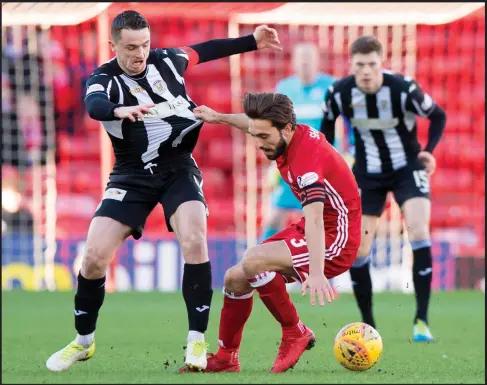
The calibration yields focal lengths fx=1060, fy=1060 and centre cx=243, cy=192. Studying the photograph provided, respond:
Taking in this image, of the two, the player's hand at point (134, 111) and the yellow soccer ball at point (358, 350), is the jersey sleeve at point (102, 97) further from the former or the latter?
the yellow soccer ball at point (358, 350)

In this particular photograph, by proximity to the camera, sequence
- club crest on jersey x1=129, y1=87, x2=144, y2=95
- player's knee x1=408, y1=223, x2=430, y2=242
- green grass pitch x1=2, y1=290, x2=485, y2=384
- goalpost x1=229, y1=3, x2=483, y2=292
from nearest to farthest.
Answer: green grass pitch x1=2, y1=290, x2=485, y2=384 → club crest on jersey x1=129, y1=87, x2=144, y2=95 → player's knee x1=408, y1=223, x2=430, y2=242 → goalpost x1=229, y1=3, x2=483, y2=292

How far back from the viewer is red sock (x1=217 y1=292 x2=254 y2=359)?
5.57m

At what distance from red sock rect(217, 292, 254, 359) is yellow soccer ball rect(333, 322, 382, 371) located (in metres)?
0.52

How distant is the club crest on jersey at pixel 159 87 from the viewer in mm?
5879

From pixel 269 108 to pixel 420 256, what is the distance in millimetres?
3023

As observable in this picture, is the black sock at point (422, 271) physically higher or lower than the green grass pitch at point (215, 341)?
higher

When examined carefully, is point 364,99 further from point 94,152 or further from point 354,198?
point 94,152

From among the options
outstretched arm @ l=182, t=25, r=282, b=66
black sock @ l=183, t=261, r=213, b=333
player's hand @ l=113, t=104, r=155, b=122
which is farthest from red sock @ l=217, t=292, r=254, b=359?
outstretched arm @ l=182, t=25, r=282, b=66

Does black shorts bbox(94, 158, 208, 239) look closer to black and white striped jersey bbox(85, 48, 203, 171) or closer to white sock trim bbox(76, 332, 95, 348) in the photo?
black and white striped jersey bbox(85, 48, 203, 171)

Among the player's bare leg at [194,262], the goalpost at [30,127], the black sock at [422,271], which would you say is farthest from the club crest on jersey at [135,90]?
the goalpost at [30,127]

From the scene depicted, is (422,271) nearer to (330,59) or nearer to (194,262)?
(194,262)

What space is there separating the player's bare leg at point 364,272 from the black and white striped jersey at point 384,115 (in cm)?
46

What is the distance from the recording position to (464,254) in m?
13.2

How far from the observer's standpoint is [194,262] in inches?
219
